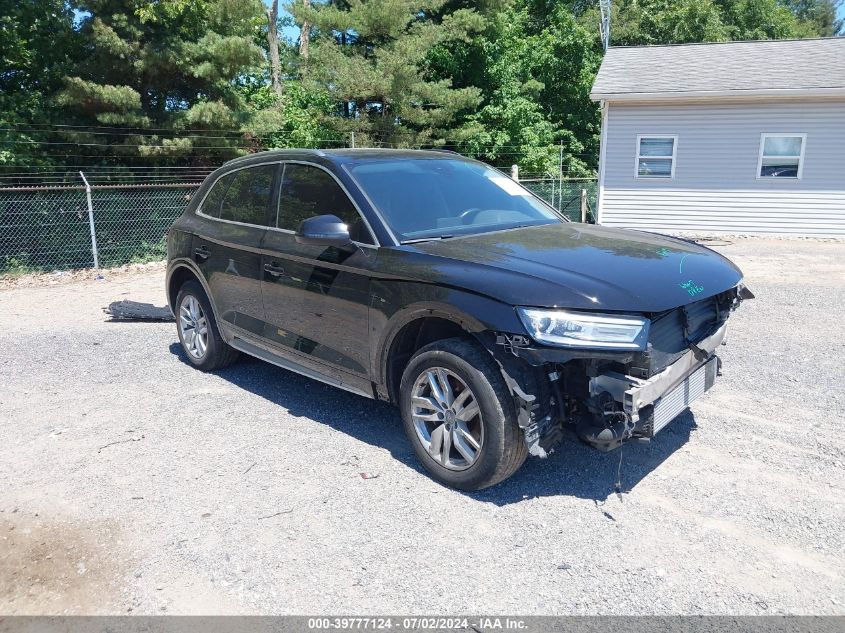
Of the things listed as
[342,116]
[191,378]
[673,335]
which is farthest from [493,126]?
[673,335]

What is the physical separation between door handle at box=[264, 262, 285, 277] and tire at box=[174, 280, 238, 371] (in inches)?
41.8

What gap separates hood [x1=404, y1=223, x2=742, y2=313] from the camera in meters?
3.16

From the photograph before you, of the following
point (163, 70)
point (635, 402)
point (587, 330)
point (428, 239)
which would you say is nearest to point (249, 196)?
point (428, 239)

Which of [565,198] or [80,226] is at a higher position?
[565,198]

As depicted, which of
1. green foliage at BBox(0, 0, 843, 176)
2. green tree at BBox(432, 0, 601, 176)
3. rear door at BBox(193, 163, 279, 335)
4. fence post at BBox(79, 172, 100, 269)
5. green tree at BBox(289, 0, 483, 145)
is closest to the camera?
rear door at BBox(193, 163, 279, 335)

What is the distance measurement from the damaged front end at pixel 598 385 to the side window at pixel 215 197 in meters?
3.14

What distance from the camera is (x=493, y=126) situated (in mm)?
22625

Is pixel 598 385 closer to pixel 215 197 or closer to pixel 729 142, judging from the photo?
pixel 215 197

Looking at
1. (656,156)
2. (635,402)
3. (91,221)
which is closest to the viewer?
(635,402)

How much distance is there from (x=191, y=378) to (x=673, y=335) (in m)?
4.04

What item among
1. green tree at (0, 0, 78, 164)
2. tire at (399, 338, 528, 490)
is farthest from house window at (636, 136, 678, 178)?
tire at (399, 338, 528, 490)

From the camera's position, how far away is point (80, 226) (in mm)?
12180

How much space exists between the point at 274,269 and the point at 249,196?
32.9 inches

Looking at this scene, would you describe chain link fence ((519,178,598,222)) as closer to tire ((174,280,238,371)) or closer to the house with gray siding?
the house with gray siding
